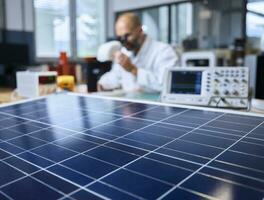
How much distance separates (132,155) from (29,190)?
0.24 meters

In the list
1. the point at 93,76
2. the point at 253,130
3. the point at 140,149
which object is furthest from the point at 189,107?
the point at 93,76

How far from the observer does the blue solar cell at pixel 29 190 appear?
475mm

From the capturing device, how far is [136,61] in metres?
2.08

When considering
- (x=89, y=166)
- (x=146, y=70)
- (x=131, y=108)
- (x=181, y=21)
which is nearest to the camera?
(x=89, y=166)

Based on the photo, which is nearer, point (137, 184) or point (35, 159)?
point (137, 184)

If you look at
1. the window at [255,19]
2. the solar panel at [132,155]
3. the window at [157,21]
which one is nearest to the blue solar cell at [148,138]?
the solar panel at [132,155]

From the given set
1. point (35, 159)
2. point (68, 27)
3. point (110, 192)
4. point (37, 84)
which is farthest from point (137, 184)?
point (68, 27)

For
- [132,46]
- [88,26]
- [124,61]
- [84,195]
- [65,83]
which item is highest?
[88,26]

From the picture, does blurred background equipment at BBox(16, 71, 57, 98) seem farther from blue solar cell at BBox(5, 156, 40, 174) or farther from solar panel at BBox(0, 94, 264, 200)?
blue solar cell at BBox(5, 156, 40, 174)

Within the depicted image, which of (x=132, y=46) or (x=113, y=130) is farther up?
(x=132, y=46)

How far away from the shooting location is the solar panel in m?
0.49

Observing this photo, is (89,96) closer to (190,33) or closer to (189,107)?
(189,107)

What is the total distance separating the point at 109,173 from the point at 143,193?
0.10 metres

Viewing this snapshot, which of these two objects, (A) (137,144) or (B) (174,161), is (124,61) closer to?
(A) (137,144)
